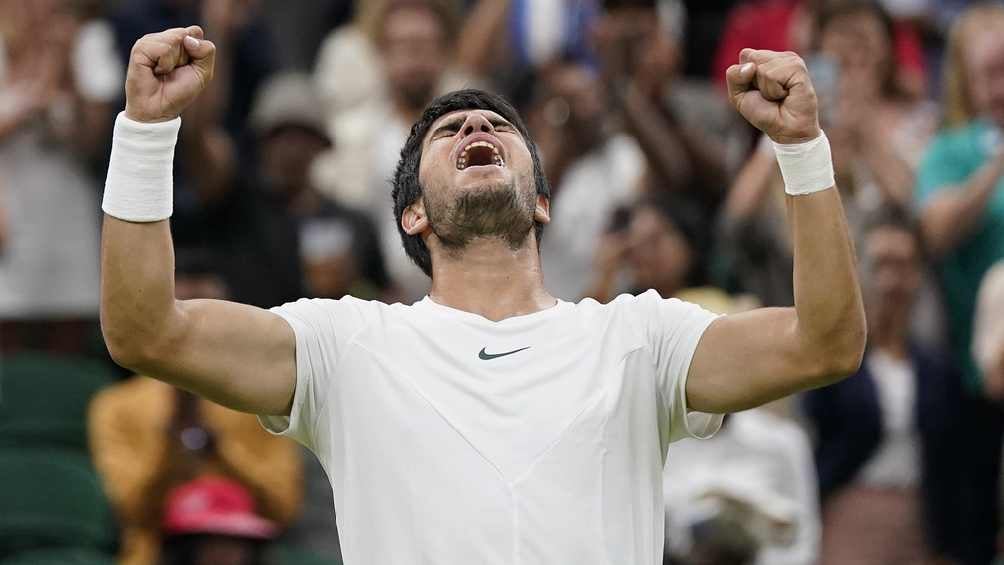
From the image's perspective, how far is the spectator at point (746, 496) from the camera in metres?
6.55

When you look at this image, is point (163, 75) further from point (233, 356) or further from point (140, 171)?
point (233, 356)

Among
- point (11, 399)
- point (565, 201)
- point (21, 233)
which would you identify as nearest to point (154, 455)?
point (11, 399)

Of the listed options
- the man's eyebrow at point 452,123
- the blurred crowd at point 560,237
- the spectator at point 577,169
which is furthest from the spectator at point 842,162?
the man's eyebrow at point 452,123

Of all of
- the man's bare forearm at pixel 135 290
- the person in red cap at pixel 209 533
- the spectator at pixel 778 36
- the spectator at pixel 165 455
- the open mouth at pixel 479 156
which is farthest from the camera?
the spectator at pixel 778 36

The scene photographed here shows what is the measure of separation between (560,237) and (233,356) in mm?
5096

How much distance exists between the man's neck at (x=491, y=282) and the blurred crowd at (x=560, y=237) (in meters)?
2.54

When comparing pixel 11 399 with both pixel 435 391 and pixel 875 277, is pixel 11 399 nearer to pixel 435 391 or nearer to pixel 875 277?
pixel 875 277

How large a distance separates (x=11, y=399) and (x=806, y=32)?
4.38 meters

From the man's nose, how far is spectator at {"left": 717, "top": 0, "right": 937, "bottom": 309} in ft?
12.3

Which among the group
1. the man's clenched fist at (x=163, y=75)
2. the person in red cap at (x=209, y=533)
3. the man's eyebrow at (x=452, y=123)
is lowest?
the person in red cap at (x=209, y=533)

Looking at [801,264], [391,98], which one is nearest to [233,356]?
[801,264]

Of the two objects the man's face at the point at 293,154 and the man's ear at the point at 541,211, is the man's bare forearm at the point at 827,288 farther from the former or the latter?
the man's face at the point at 293,154

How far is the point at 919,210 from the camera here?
809 cm

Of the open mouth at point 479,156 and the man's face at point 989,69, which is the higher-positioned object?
the open mouth at point 479,156
